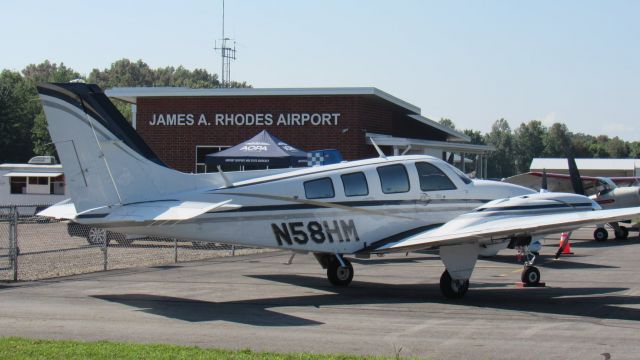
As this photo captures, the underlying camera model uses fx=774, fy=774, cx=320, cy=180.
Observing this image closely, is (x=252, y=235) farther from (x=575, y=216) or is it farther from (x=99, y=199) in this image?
(x=575, y=216)

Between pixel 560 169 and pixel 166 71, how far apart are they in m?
115

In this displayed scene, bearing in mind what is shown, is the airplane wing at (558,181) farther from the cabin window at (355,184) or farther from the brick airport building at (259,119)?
the cabin window at (355,184)

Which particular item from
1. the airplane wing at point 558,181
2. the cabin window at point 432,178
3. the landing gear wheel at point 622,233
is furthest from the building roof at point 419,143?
the cabin window at point 432,178

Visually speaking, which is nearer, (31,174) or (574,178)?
(574,178)

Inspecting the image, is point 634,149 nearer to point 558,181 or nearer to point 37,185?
point 558,181

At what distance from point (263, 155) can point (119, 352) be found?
55.7ft

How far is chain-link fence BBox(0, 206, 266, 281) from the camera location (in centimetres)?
1756

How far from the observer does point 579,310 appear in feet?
40.9

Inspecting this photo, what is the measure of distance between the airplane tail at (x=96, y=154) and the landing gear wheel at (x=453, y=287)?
185 inches

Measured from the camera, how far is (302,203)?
45.4 ft

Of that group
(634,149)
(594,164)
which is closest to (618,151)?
(634,149)

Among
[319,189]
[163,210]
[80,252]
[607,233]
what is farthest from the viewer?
[607,233]

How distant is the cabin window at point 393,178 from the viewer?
1448 centimetres

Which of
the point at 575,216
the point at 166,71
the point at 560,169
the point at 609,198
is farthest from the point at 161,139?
the point at 166,71
